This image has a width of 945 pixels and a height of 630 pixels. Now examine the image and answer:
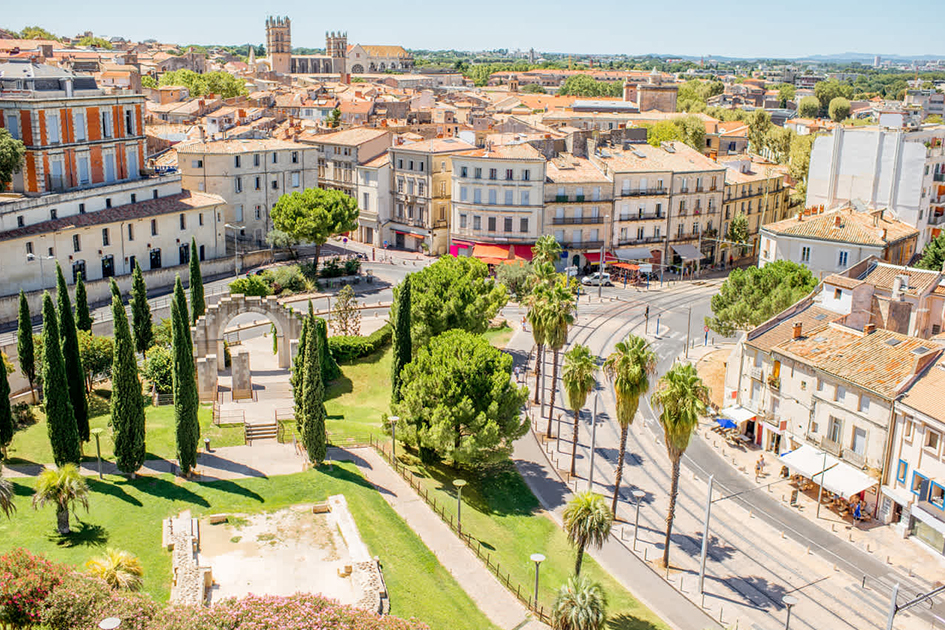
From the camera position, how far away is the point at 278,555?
4047 centimetres

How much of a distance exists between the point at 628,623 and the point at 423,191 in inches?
3009

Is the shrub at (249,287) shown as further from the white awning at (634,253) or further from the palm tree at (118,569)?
the white awning at (634,253)

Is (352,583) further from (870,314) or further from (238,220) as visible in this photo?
(238,220)

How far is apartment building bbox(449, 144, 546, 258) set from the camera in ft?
334

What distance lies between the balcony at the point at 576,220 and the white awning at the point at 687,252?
450 inches

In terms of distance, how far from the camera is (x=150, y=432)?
5397cm

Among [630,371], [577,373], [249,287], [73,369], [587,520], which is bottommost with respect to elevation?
[587,520]

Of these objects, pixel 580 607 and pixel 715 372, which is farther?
pixel 715 372

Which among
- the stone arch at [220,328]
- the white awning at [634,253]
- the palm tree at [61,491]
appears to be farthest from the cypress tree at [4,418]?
the white awning at [634,253]

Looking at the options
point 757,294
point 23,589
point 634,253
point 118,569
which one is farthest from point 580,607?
point 634,253

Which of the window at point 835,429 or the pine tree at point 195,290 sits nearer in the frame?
the window at point 835,429

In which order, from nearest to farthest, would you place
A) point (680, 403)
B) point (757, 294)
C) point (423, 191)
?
1. point (680, 403)
2. point (757, 294)
3. point (423, 191)

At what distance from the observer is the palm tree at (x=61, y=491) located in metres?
39.2

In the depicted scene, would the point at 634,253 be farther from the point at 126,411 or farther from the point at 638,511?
the point at 126,411
